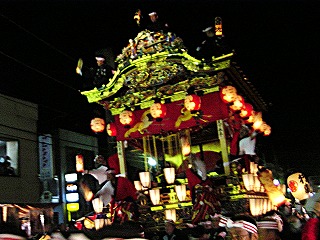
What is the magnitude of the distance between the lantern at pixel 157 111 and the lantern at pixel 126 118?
923mm

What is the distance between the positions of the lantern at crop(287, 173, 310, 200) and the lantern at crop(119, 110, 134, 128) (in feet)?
17.2

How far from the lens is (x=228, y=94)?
10.6 m

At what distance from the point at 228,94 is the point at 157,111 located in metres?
2.14

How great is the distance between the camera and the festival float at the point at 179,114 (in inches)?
396

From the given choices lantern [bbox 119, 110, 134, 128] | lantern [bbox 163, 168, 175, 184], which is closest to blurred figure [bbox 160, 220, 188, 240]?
lantern [bbox 163, 168, 175, 184]

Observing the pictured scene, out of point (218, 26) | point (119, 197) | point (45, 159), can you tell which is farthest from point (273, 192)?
point (45, 159)

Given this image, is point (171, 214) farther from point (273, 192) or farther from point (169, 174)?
point (273, 192)

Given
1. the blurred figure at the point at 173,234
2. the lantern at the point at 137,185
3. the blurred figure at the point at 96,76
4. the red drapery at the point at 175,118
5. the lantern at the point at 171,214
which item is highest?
the blurred figure at the point at 96,76

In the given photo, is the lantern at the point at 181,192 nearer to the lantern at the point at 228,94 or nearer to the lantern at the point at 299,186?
the lantern at the point at 228,94

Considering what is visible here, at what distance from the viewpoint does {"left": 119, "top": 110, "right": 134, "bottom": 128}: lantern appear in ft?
37.7

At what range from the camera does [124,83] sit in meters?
11.5

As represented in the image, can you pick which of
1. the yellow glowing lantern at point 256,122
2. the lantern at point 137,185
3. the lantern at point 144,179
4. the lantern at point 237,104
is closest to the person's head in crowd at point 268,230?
the lantern at point 144,179

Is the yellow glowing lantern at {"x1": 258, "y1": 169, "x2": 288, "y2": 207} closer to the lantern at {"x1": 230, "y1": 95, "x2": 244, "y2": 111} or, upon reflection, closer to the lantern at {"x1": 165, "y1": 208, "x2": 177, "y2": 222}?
the lantern at {"x1": 230, "y1": 95, "x2": 244, "y2": 111}

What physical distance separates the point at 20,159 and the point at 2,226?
38.1 feet
